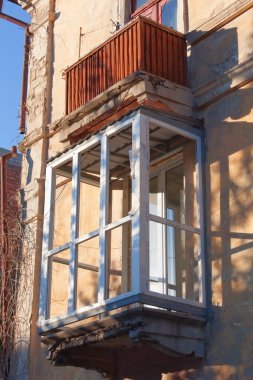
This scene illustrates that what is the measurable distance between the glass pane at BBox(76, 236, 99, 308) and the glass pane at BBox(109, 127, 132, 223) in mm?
523

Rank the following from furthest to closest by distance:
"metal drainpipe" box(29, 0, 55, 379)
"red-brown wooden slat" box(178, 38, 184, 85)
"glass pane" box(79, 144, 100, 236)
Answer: "metal drainpipe" box(29, 0, 55, 379) < "glass pane" box(79, 144, 100, 236) < "red-brown wooden slat" box(178, 38, 184, 85)

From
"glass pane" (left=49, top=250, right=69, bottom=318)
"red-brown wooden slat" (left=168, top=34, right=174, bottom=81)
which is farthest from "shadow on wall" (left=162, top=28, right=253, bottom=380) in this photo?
"glass pane" (left=49, top=250, right=69, bottom=318)

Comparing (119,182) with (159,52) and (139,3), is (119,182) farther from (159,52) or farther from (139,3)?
(139,3)

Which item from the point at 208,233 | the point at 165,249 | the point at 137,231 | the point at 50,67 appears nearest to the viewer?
the point at 137,231

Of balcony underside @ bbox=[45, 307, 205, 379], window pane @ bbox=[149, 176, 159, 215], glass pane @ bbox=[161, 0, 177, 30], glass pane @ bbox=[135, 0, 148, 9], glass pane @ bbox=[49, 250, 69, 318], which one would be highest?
glass pane @ bbox=[135, 0, 148, 9]

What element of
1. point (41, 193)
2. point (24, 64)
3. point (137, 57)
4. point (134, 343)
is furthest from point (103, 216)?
point (24, 64)

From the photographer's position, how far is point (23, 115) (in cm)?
1267

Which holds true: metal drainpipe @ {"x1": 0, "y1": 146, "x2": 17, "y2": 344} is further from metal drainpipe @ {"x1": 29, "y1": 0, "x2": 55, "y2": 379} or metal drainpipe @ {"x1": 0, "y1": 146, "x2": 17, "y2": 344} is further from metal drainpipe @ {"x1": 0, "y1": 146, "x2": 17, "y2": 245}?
metal drainpipe @ {"x1": 29, "y1": 0, "x2": 55, "y2": 379}

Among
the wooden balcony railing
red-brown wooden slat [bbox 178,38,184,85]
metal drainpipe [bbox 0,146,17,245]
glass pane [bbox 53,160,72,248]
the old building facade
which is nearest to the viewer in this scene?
the old building facade

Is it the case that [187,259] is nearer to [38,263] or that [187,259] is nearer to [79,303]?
[79,303]

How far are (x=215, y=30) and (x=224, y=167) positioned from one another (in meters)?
1.80

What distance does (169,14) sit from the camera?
10.4 meters

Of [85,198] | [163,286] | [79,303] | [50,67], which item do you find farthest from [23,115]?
[163,286]

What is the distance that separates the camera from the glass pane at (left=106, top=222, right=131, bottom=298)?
9.64 metres
